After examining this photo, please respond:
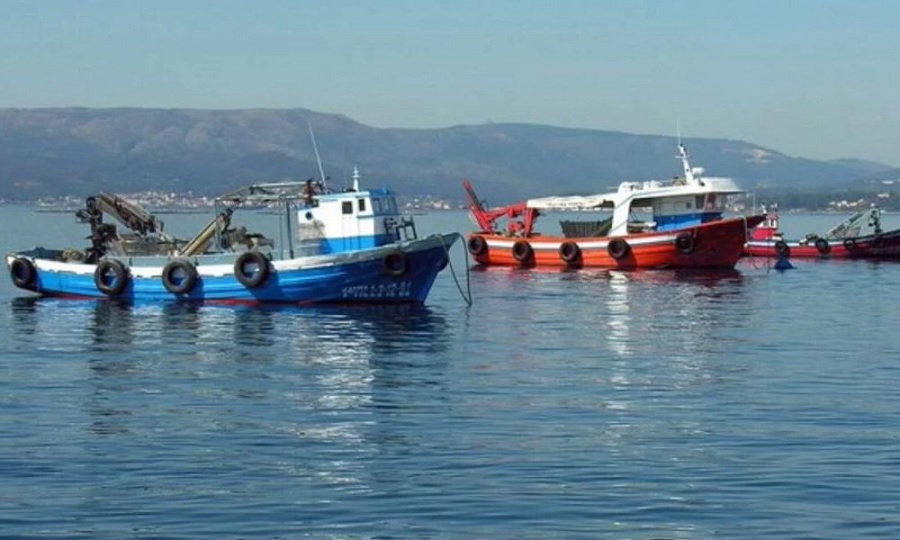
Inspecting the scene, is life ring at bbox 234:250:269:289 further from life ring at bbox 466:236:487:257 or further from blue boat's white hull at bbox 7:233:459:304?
life ring at bbox 466:236:487:257

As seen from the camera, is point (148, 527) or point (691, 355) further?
point (691, 355)

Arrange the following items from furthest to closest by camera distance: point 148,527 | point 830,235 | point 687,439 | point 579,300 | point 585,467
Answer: point 830,235, point 579,300, point 687,439, point 585,467, point 148,527

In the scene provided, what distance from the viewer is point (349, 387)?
101 ft

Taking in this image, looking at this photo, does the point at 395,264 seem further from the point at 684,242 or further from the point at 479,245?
the point at 479,245

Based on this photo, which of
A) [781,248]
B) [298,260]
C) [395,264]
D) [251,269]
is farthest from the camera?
[781,248]

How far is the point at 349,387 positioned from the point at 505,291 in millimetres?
28246

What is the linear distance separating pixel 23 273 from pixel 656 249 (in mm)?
26912

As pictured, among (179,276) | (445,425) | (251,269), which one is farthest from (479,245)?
(445,425)

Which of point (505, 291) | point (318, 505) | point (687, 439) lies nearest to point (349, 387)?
point (687, 439)

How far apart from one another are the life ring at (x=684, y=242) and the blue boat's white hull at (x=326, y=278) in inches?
832

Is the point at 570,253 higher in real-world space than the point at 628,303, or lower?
higher

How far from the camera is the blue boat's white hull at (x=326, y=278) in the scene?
4834cm

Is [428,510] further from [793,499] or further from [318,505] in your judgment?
[793,499]

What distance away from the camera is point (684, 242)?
68.8 meters
